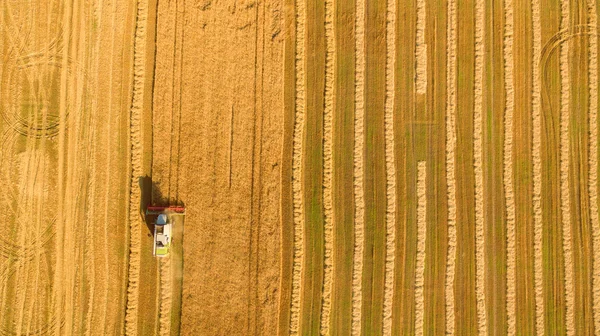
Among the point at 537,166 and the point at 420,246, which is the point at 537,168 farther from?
the point at 420,246

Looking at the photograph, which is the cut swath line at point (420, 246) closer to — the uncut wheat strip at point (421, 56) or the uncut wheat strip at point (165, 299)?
the uncut wheat strip at point (421, 56)

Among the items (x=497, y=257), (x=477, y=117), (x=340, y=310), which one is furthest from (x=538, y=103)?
(x=340, y=310)

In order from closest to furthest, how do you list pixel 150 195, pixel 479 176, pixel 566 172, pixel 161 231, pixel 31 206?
pixel 161 231 → pixel 31 206 → pixel 150 195 → pixel 479 176 → pixel 566 172

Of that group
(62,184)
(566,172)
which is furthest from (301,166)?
(566,172)

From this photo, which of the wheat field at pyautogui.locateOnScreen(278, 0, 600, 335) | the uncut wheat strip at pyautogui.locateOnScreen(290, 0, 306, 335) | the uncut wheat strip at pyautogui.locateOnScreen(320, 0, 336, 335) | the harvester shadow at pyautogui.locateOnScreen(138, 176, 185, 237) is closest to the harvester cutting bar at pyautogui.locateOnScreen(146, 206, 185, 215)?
the harvester shadow at pyautogui.locateOnScreen(138, 176, 185, 237)

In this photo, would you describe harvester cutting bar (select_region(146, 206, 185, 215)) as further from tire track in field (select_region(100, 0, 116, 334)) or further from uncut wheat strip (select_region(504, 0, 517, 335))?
uncut wheat strip (select_region(504, 0, 517, 335))

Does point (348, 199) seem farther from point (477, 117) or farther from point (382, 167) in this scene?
point (477, 117)
